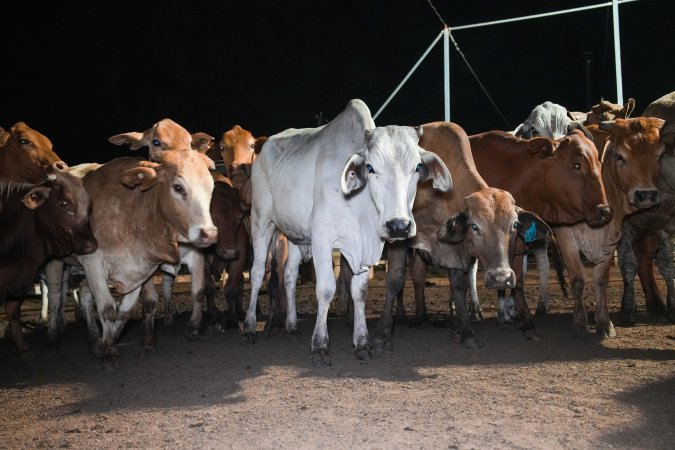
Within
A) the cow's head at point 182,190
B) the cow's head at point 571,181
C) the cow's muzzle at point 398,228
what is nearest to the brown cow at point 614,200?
the cow's head at point 571,181

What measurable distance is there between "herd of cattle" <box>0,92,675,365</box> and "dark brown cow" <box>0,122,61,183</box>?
0.7 inches

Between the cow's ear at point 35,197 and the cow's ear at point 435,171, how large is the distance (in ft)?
11.3

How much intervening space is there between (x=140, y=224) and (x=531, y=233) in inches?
145

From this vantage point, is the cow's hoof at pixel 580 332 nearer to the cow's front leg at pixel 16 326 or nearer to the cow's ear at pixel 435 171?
the cow's ear at pixel 435 171

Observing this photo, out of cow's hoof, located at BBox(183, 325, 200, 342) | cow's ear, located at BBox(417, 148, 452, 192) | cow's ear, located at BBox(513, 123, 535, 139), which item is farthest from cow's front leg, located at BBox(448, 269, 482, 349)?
cow's ear, located at BBox(513, 123, 535, 139)

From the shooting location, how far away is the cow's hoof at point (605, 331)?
23.5 ft

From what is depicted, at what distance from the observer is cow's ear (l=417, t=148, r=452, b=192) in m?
6.32

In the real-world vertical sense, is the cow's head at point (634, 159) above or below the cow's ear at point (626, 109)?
below

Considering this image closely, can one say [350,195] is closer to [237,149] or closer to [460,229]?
[460,229]

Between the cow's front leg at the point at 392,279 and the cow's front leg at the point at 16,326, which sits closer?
the cow's front leg at the point at 392,279

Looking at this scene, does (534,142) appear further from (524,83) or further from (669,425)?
(524,83)

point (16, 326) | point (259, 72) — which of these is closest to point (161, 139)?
point (16, 326)

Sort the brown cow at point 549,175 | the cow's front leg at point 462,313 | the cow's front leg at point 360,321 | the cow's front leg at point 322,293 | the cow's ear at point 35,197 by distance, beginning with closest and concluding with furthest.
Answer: the cow's front leg at point 322,293
the cow's front leg at point 360,321
the cow's ear at point 35,197
the cow's front leg at point 462,313
the brown cow at point 549,175

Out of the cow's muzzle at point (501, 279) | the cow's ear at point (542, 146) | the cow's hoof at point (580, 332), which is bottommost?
the cow's hoof at point (580, 332)
